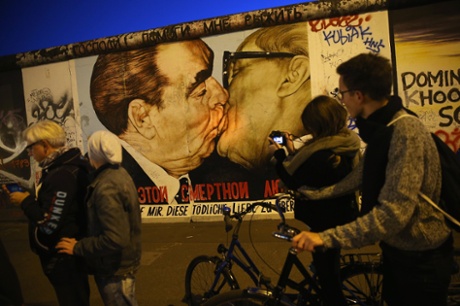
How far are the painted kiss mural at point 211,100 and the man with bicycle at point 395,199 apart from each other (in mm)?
5346

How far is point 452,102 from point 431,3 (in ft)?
5.56

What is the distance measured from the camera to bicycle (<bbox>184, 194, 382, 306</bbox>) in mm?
2299

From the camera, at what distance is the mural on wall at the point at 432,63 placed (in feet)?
20.9

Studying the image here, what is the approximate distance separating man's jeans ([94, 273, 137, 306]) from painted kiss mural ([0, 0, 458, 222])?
470cm

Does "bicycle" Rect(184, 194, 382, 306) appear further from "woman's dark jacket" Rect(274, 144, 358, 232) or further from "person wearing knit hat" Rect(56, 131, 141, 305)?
"person wearing knit hat" Rect(56, 131, 141, 305)

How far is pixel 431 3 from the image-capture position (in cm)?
639

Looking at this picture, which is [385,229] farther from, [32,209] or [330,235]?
[32,209]

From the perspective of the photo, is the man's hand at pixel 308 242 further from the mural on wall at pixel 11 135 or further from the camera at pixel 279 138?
the mural on wall at pixel 11 135

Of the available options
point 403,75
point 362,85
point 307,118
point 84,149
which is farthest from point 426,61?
point 84,149

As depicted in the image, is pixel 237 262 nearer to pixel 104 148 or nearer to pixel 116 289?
pixel 116 289

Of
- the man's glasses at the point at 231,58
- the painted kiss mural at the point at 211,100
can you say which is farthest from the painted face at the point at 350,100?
the man's glasses at the point at 231,58

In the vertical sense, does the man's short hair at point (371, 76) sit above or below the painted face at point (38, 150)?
above

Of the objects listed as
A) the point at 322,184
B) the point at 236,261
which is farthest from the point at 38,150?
the point at 322,184

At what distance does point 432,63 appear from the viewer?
6453 millimetres
